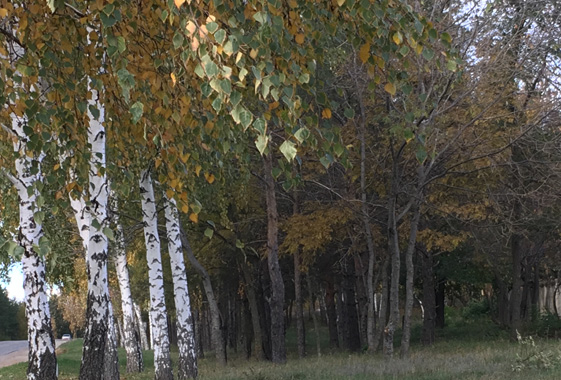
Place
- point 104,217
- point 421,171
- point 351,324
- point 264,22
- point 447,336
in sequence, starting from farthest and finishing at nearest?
point 447,336
point 351,324
point 421,171
point 104,217
point 264,22

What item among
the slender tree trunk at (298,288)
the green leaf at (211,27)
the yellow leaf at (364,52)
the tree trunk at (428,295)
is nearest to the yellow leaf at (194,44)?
the green leaf at (211,27)

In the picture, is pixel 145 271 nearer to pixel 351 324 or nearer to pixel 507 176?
pixel 351 324

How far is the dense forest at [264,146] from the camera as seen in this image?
4277 mm

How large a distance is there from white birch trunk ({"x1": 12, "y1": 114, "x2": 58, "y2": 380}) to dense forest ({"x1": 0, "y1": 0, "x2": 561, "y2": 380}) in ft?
0.12

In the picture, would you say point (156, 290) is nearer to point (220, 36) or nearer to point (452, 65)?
point (452, 65)

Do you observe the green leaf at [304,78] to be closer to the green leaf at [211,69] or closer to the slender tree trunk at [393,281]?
the green leaf at [211,69]

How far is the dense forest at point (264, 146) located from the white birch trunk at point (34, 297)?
0.12 ft

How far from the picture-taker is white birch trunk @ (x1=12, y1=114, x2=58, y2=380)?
11094 millimetres

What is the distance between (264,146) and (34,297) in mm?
9302

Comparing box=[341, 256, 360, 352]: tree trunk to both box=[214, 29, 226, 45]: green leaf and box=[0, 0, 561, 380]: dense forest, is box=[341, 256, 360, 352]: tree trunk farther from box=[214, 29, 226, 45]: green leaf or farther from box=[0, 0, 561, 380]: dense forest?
box=[214, 29, 226, 45]: green leaf

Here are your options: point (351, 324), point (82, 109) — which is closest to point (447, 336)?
point (351, 324)

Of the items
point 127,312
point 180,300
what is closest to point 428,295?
point 127,312

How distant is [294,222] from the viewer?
Answer: 71.8 feet

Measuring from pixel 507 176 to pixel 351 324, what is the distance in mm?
10495
